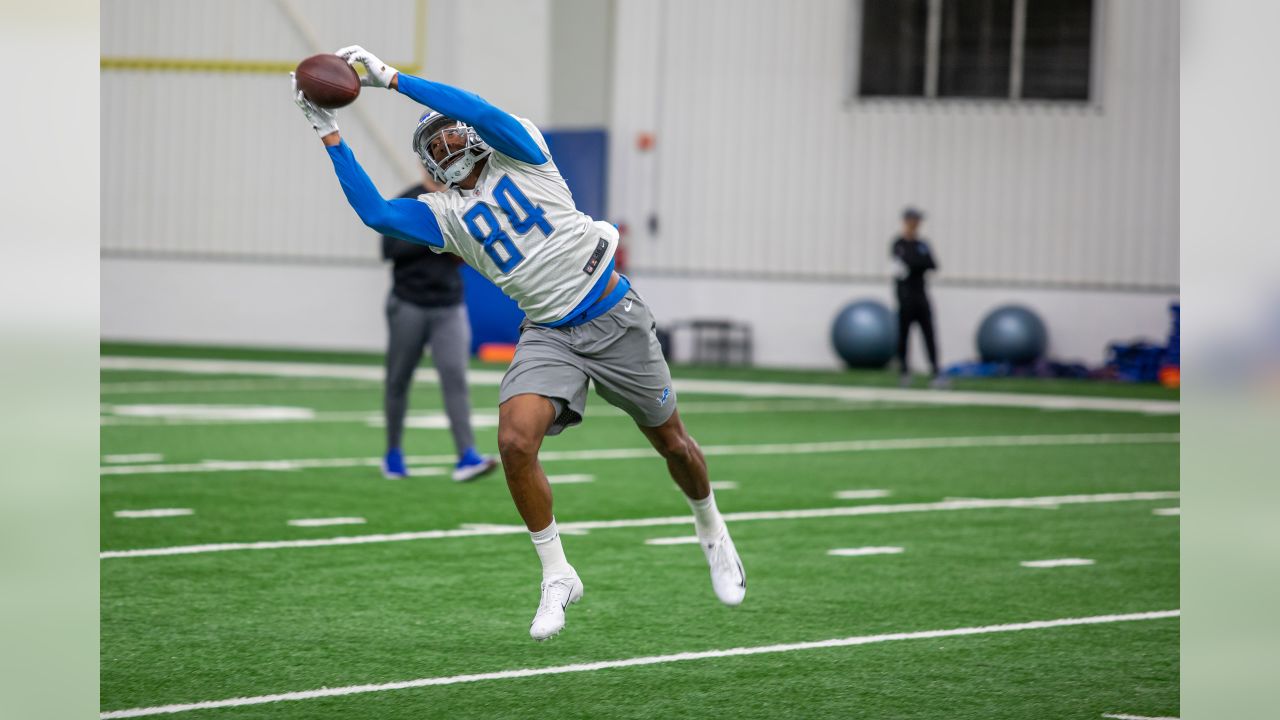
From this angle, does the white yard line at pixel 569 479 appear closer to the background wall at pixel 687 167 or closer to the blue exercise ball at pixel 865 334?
the blue exercise ball at pixel 865 334

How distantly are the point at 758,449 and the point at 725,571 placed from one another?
6626 mm

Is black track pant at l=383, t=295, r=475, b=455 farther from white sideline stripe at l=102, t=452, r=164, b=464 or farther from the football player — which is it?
the football player

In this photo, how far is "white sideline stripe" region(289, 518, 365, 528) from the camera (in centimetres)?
924

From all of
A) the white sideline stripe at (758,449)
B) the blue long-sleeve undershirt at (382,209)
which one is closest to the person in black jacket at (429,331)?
the white sideline stripe at (758,449)

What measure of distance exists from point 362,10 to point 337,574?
18925mm

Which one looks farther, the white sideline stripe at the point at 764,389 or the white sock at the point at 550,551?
the white sideline stripe at the point at 764,389

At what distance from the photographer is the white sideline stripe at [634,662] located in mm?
5426

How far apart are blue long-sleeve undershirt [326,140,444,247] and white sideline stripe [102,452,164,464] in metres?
6.41

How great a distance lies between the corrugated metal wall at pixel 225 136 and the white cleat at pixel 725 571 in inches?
760

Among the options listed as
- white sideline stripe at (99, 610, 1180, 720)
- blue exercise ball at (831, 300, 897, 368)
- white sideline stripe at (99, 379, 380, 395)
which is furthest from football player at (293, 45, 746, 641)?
blue exercise ball at (831, 300, 897, 368)

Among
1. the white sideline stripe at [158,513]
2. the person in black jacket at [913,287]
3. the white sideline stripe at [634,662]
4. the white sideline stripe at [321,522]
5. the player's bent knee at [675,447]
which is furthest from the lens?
the person in black jacket at [913,287]
